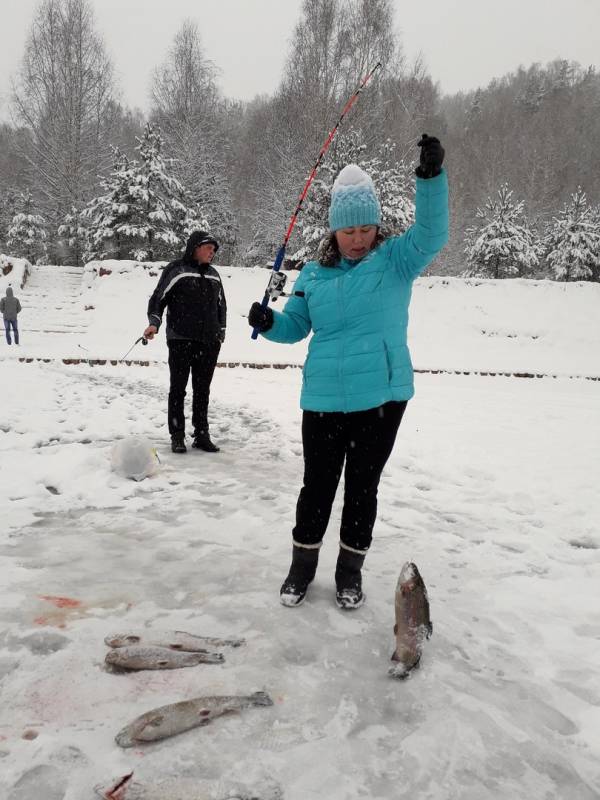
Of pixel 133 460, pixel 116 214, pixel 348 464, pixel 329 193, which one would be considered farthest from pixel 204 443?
pixel 116 214

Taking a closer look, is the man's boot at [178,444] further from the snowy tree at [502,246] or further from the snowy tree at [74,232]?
the snowy tree at [74,232]

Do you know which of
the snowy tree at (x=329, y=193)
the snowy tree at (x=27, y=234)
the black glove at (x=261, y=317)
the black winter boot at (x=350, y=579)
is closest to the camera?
the black winter boot at (x=350, y=579)

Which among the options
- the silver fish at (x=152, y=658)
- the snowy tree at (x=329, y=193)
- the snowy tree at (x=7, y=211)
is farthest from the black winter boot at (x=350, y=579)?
the snowy tree at (x=7, y=211)

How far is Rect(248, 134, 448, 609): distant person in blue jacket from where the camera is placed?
231cm

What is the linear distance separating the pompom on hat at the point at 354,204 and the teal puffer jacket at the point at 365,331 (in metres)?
0.15

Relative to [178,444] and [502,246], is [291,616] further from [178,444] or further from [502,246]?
[502,246]

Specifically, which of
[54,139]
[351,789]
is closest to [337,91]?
[54,139]

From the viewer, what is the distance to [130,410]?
6.36 metres

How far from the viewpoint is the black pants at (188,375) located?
4.91m

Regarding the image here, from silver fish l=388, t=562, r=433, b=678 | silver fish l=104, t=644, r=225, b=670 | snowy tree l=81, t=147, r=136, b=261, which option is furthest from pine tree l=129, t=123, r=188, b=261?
silver fish l=388, t=562, r=433, b=678

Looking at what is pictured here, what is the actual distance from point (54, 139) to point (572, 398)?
3110 centimetres

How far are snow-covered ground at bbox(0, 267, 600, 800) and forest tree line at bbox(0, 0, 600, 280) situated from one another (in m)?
16.3

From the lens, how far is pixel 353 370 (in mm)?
2318

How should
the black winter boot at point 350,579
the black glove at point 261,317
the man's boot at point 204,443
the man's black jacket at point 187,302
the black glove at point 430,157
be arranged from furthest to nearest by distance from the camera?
1. the man's boot at point 204,443
2. the man's black jacket at point 187,302
3. the black glove at point 261,317
4. the black winter boot at point 350,579
5. the black glove at point 430,157
